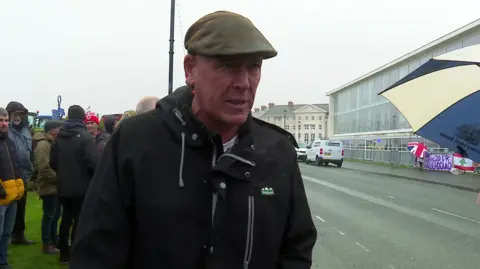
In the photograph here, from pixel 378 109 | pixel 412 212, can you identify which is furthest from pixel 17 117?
pixel 378 109

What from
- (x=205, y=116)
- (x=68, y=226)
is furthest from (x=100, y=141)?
(x=205, y=116)

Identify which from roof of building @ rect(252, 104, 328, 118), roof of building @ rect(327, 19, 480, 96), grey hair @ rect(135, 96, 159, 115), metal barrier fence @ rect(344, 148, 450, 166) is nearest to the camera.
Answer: grey hair @ rect(135, 96, 159, 115)

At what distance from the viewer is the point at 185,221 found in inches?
62.8

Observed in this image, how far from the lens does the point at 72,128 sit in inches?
229

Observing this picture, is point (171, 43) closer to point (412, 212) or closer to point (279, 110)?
point (412, 212)

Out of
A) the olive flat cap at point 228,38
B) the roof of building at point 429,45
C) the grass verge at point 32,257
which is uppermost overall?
the roof of building at point 429,45

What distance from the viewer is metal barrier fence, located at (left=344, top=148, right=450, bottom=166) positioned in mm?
35906

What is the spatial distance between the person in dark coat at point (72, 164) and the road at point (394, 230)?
11.0 feet

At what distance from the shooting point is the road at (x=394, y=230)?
692 cm

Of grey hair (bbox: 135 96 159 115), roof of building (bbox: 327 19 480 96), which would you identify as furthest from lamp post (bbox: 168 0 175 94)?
roof of building (bbox: 327 19 480 96)

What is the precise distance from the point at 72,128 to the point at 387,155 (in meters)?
39.6

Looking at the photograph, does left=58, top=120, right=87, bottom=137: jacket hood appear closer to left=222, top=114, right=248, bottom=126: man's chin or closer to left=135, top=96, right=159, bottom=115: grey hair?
left=135, top=96, right=159, bottom=115: grey hair

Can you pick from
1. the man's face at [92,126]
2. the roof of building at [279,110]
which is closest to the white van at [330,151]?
the man's face at [92,126]

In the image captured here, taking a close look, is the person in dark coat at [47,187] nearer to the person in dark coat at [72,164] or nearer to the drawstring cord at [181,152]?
the person in dark coat at [72,164]
